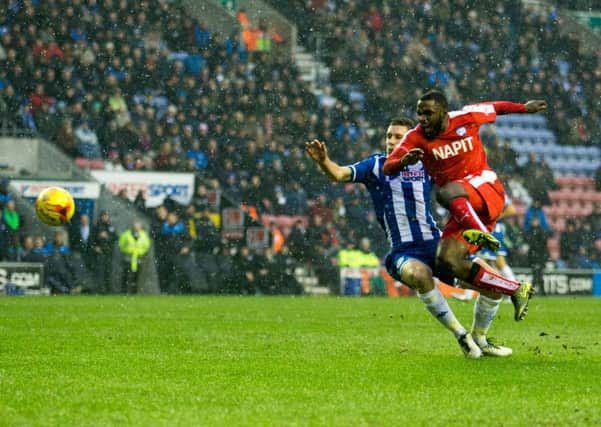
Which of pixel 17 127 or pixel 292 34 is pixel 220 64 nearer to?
pixel 292 34

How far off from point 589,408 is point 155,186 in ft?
62.9

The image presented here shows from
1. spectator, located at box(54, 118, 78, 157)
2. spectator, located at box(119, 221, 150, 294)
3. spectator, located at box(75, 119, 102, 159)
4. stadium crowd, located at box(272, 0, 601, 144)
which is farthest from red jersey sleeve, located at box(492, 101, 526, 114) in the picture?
stadium crowd, located at box(272, 0, 601, 144)

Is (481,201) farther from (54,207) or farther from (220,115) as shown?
(220,115)

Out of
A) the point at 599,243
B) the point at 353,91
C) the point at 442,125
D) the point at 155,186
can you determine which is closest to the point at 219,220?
the point at 155,186

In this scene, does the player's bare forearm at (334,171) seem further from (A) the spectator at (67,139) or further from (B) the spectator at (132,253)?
(A) the spectator at (67,139)

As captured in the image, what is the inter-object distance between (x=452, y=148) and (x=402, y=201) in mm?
807

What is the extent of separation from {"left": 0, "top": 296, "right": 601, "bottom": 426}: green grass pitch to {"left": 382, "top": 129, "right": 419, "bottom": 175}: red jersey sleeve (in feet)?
4.60

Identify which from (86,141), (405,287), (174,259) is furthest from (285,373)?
(86,141)

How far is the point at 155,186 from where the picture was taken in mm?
24781

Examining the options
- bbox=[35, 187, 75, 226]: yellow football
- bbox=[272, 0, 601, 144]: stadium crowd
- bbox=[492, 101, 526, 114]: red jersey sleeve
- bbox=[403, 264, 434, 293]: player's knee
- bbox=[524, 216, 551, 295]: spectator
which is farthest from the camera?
bbox=[272, 0, 601, 144]: stadium crowd

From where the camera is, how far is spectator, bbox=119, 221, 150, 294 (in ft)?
75.2

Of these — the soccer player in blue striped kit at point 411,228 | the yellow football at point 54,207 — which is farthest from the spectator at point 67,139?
the soccer player in blue striped kit at point 411,228

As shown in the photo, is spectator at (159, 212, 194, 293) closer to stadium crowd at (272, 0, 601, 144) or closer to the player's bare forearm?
stadium crowd at (272, 0, 601, 144)

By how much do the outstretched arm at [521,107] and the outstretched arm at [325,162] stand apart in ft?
4.27
